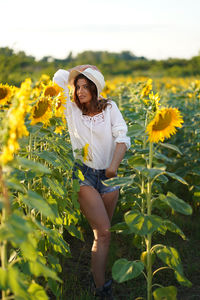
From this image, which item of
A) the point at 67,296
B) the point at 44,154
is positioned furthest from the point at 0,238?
the point at 67,296

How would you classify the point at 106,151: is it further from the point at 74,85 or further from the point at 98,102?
the point at 74,85

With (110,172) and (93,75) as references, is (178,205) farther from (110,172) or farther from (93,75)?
(93,75)

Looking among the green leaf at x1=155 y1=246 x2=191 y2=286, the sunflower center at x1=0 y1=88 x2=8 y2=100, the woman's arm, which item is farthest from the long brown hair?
the green leaf at x1=155 y1=246 x2=191 y2=286

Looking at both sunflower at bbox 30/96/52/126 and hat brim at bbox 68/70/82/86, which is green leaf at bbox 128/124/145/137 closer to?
A: sunflower at bbox 30/96/52/126

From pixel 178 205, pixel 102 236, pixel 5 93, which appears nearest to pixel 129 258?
pixel 102 236

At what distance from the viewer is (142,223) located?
1950 mm

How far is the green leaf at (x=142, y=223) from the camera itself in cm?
192

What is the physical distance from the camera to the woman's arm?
104 inches

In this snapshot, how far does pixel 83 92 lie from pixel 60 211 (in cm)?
84

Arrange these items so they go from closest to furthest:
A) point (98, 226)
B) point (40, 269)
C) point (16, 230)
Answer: point (16, 230), point (40, 269), point (98, 226)

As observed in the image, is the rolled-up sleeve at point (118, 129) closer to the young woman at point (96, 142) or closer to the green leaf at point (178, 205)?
the young woman at point (96, 142)

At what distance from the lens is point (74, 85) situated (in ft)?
9.43

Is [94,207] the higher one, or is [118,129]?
[118,129]

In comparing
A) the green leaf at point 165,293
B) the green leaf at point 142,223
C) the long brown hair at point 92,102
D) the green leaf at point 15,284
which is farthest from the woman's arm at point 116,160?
the green leaf at point 15,284
